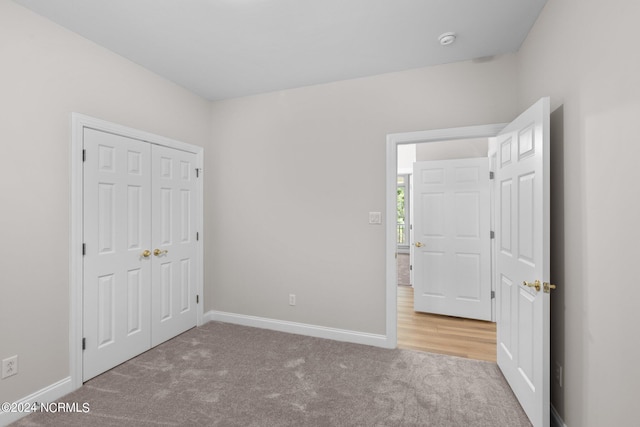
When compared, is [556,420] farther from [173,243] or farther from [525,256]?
[173,243]

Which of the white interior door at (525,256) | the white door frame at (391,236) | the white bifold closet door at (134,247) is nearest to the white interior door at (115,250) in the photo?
the white bifold closet door at (134,247)

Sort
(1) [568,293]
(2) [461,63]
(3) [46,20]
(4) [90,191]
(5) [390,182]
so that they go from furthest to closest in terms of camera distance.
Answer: (5) [390,182] → (2) [461,63] → (4) [90,191] → (3) [46,20] → (1) [568,293]

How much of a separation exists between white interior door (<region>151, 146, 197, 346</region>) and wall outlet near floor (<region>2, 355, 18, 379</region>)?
1.03m

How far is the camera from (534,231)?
1811 millimetres

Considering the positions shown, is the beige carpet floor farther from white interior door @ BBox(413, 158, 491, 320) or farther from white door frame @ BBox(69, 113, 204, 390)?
white interior door @ BBox(413, 158, 491, 320)

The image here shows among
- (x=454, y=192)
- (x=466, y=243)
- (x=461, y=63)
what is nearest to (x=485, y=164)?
(x=454, y=192)

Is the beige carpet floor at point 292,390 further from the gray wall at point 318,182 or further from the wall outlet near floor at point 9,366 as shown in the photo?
the gray wall at point 318,182

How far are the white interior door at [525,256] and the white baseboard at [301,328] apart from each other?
109 cm

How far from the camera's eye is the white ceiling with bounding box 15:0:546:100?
2.00 meters

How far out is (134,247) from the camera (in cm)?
274

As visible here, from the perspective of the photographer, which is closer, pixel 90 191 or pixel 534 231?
pixel 534 231

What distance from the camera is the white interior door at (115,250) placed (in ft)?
7.77

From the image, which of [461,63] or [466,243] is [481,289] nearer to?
[466,243]

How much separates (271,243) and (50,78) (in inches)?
89.6
